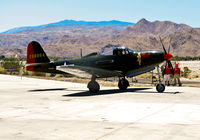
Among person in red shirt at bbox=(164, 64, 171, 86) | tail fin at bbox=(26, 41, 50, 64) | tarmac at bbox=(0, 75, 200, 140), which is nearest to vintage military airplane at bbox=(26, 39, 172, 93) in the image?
tail fin at bbox=(26, 41, 50, 64)

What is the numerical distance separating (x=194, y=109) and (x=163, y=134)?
442cm

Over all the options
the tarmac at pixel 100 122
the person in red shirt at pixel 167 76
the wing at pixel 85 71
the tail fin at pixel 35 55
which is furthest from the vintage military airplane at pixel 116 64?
the person in red shirt at pixel 167 76

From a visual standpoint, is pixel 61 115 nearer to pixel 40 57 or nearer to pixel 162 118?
pixel 162 118

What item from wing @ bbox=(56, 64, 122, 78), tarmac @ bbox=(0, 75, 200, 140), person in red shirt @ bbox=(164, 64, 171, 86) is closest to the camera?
tarmac @ bbox=(0, 75, 200, 140)

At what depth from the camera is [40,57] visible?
22.2 metres

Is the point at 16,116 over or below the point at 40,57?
below

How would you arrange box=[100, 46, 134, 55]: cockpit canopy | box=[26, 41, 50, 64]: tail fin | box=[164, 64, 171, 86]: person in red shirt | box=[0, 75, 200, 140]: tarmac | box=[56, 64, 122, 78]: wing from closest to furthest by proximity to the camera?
1. box=[0, 75, 200, 140]: tarmac
2. box=[56, 64, 122, 78]: wing
3. box=[100, 46, 134, 55]: cockpit canopy
4. box=[26, 41, 50, 64]: tail fin
5. box=[164, 64, 171, 86]: person in red shirt

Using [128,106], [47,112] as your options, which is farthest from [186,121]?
[47,112]

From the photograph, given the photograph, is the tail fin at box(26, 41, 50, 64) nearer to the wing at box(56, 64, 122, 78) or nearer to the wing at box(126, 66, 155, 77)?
the wing at box(56, 64, 122, 78)

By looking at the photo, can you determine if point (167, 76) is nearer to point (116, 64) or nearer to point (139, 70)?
point (139, 70)

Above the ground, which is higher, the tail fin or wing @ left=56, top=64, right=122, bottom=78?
the tail fin

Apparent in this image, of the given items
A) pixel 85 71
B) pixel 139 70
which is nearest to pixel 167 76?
pixel 139 70

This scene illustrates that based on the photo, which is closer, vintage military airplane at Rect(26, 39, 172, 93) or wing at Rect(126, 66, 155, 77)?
vintage military airplane at Rect(26, 39, 172, 93)

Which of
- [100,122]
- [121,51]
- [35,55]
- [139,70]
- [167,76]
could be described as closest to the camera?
[100,122]
